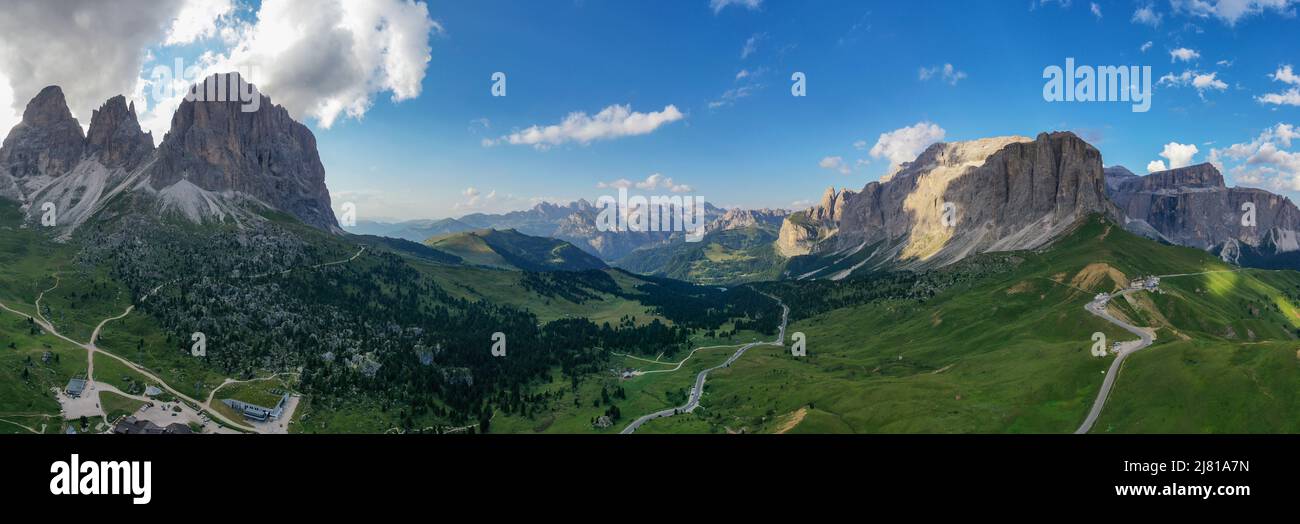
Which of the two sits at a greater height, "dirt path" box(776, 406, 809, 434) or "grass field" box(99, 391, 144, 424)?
"grass field" box(99, 391, 144, 424)

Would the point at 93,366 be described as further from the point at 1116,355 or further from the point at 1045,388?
the point at 1116,355

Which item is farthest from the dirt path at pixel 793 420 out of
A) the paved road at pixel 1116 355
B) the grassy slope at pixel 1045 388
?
the paved road at pixel 1116 355

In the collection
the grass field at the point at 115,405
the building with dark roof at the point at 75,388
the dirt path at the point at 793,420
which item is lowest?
the dirt path at the point at 793,420

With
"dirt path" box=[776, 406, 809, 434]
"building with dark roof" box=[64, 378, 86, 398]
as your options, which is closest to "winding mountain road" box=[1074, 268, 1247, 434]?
"dirt path" box=[776, 406, 809, 434]

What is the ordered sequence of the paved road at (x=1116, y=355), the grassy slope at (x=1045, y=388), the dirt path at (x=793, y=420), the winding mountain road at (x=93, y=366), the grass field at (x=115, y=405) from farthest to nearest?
the winding mountain road at (x=93, y=366) < the dirt path at (x=793, y=420) < the grass field at (x=115, y=405) < the paved road at (x=1116, y=355) < the grassy slope at (x=1045, y=388)

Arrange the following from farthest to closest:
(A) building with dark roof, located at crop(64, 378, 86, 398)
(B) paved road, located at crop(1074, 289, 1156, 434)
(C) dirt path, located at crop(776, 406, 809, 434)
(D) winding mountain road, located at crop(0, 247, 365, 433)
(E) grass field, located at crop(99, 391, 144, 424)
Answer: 1. (D) winding mountain road, located at crop(0, 247, 365, 433)
2. (A) building with dark roof, located at crop(64, 378, 86, 398)
3. (C) dirt path, located at crop(776, 406, 809, 434)
4. (E) grass field, located at crop(99, 391, 144, 424)
5. (B) paved road, located at crop(1074, 289, 1156, 434)

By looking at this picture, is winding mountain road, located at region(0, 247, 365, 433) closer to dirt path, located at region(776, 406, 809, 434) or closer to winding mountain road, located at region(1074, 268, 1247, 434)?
dirt path, located at region(776, 406, 809, 434)

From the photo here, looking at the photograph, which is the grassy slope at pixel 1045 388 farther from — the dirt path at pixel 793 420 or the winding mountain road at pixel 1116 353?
the dirt path at pixel 793 420

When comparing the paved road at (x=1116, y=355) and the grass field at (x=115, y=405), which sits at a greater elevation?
the paved road at (x=1116, y=355)

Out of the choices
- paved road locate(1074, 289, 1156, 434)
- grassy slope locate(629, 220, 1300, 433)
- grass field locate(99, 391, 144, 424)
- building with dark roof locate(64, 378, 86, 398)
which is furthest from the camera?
building with dark roof locate(64, 378, 86, 398)
